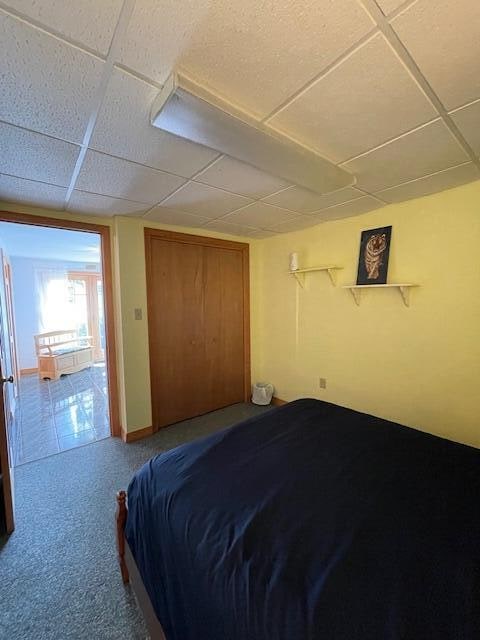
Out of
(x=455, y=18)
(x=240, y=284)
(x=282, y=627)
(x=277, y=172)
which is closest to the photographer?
(x=282, y=627)

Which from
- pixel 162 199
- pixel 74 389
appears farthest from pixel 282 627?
pixel 74 389

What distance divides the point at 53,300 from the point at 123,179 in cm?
527

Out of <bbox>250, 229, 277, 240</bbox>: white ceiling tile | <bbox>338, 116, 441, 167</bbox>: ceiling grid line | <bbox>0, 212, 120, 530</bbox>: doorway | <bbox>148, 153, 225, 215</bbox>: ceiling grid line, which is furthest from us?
<bbox>250, 229, 277, 240</bbox>: white ceiling tile

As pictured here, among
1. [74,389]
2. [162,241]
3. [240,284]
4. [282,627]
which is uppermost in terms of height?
[162,241]

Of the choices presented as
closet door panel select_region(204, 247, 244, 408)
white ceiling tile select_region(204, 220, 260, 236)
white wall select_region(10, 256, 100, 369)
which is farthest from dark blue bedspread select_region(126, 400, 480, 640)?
white wall select_region(10, 256, 100, 369)

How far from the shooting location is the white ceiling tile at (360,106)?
1.02 meters

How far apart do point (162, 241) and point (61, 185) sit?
112cm

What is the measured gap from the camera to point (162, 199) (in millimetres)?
2264

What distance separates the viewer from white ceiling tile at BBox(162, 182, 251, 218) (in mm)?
2088

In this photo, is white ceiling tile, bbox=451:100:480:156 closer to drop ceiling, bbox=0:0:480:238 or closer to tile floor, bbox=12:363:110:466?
drop ceiling, bbox=0:0:480:238

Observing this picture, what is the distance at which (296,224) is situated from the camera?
10.1 ft

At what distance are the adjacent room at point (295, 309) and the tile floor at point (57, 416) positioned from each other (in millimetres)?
54

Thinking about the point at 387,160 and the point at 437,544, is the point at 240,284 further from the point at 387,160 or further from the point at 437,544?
the point at 437,544

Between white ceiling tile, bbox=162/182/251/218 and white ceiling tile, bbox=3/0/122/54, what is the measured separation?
1081 millimetres
